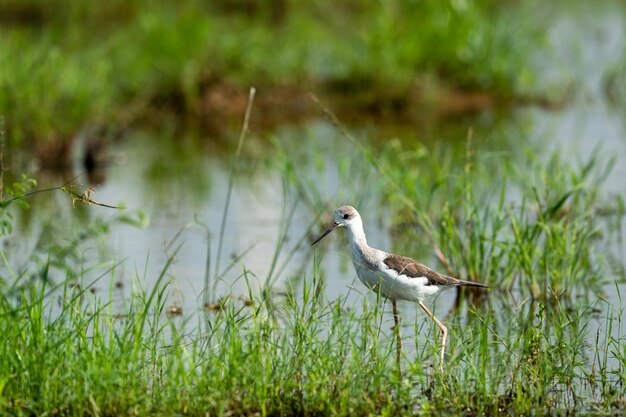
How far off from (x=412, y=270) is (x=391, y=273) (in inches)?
7.3

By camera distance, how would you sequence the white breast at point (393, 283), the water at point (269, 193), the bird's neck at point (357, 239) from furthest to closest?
the water at point (269, 193) → the bird's neck at point (357, 239) → the white breast at point (393, 283)

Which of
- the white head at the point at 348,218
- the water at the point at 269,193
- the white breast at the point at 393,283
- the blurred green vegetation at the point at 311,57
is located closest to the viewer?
the white breast at the point at 393,283

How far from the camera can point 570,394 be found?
263 inches

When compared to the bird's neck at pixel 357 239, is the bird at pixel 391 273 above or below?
below

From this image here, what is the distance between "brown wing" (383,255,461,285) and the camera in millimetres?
7438

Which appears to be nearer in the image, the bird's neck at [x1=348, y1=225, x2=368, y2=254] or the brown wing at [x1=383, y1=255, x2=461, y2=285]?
the brown wing at [x1=383, y1=255, x2=461, y2=285]

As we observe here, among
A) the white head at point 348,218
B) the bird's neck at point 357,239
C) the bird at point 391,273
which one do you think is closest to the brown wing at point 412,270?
the bird at point 391,273

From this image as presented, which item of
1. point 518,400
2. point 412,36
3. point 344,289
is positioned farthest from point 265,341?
point 412,36

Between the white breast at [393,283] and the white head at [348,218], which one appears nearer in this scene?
the white breast at [393,283]

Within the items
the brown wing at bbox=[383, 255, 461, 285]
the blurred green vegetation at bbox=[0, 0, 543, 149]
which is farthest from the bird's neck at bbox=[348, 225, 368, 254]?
the blurred green vegetation at bbox=[0, 0, 543, 149]

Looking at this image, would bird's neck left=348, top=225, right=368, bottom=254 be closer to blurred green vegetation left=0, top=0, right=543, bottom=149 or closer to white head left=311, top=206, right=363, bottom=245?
white head left=311, top=206, right=363, bottom=245

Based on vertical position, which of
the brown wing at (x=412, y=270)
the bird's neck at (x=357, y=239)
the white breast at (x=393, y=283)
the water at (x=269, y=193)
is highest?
the water at (x=269, y=193)

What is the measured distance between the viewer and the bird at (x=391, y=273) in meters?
7.40

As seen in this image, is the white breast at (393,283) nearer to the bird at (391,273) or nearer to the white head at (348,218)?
the bird at (391,273)
